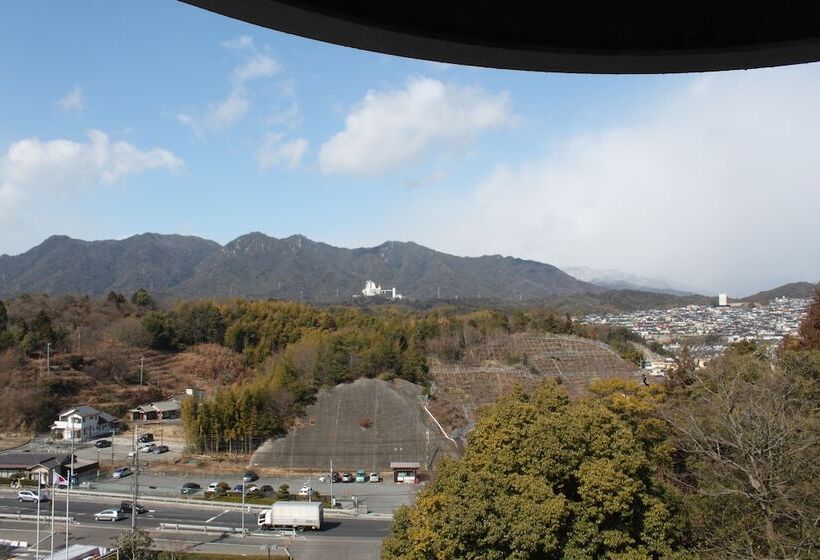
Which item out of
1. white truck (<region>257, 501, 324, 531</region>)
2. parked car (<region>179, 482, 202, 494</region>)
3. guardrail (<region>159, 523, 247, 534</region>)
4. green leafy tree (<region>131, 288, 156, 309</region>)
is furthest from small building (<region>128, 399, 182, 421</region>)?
green leafy tree (<region>131, 288, 156, 309</region>)

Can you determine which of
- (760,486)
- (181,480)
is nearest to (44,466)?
(181,480)

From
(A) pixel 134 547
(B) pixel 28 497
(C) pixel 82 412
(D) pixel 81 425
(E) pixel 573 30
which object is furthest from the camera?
(C) pixel 82 412

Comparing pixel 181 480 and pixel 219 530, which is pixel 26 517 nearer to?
pixel 219 530

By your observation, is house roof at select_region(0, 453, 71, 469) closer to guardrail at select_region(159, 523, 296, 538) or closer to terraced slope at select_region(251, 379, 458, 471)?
terraced slope at select_region(251, 379, 458, 471)

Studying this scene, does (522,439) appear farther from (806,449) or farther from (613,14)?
(613,14)

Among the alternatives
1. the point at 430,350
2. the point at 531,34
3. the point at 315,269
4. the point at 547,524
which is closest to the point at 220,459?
the point at 430,350
